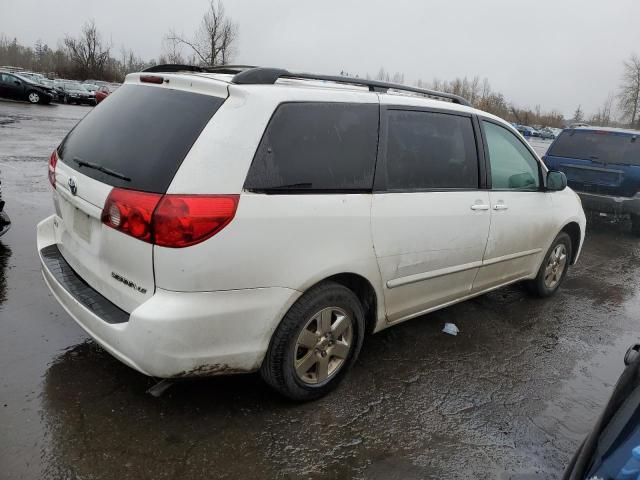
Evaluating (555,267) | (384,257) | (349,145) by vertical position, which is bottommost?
(555,267)

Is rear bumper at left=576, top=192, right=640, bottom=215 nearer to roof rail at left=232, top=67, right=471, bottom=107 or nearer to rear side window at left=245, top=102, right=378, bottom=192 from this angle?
roof rail at left=232, top=67, right=471, bottom=107

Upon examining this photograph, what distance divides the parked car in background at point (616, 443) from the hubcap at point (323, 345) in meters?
1.39

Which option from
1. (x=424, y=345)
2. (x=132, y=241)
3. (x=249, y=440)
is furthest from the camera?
(x=424, y=345)

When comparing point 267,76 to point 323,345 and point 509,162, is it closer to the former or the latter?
point 323,345

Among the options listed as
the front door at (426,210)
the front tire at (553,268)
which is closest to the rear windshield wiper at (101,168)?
the front door at (426,210)

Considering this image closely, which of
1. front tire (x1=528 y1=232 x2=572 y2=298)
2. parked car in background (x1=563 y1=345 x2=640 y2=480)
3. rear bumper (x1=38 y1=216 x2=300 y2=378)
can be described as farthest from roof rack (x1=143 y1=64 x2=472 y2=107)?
parked car in background (x1=563 y1=345 x2=640 y2=480)

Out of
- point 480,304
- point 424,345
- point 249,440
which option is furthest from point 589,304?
point 249,440

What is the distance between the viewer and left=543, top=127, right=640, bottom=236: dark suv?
8305 millimetres

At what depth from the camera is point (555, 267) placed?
517 cm

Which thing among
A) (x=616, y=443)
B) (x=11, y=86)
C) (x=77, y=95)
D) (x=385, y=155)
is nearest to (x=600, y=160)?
(x=385, y=155)

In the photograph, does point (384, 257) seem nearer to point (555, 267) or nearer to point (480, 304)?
point (480, 304)

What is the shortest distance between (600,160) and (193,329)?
8.34m

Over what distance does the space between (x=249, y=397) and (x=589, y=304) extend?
12.8 ft

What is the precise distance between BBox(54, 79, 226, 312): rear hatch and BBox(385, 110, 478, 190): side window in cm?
119
